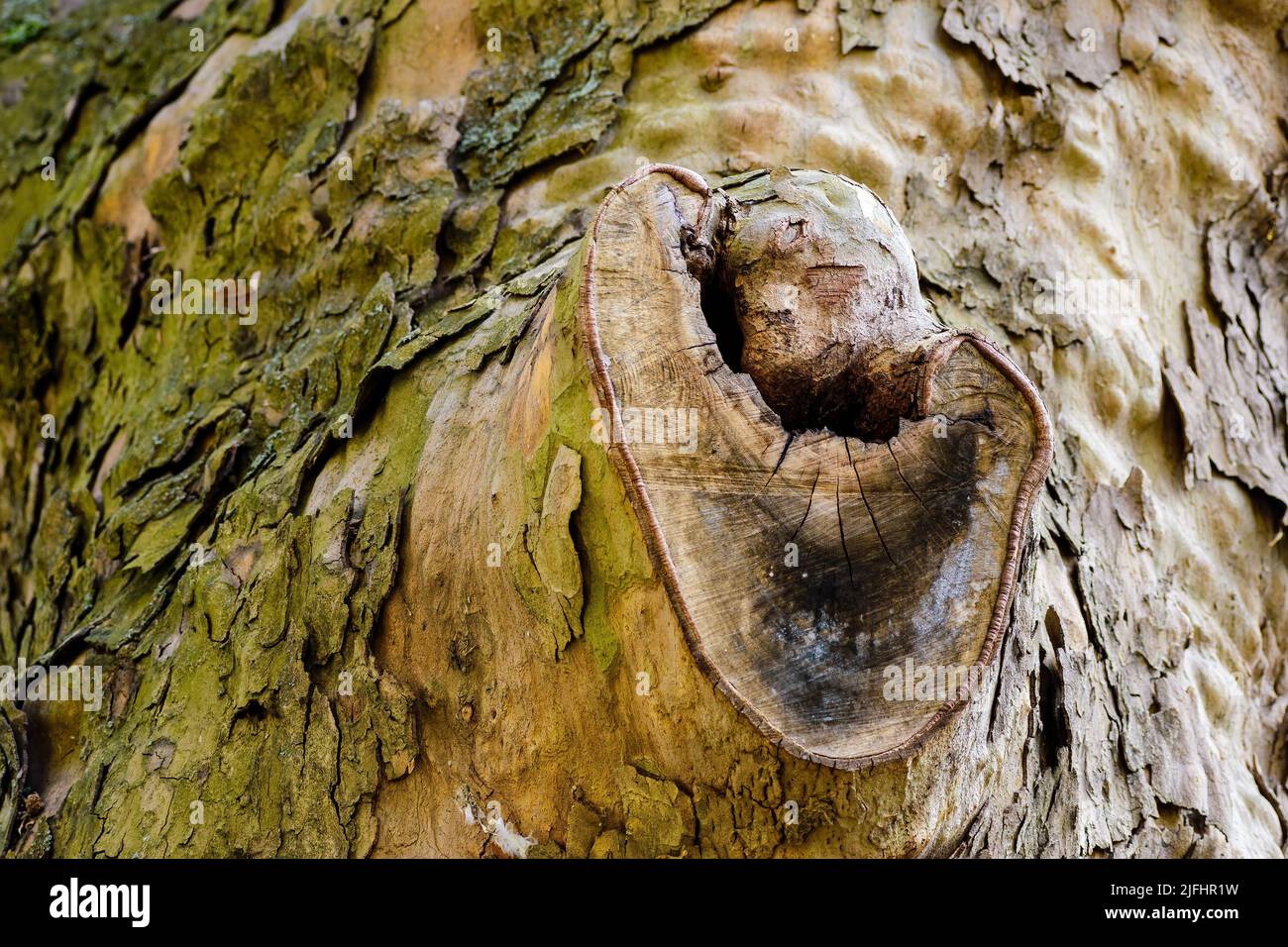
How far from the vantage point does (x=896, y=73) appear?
307 cm

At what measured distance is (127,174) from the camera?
3.68 m

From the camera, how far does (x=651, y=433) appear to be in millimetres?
1841

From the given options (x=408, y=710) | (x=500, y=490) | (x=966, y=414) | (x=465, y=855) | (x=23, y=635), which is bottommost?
(x=23, y=635)

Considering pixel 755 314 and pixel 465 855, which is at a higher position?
pixel 755 314

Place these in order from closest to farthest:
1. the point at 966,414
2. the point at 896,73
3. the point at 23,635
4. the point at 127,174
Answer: the point at 966,414
the point at 896,73
the point at 23,635
the point at 127,174

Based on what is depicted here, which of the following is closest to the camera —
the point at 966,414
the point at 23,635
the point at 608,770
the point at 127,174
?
the point at 966,414

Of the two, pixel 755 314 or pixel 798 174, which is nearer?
pixel 755 314

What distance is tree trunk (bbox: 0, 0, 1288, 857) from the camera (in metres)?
1.87

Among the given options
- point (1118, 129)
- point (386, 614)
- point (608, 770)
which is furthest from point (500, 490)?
point (1118, 129)

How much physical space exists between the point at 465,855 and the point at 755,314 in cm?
105

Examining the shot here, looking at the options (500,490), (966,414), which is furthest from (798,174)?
(500,490)

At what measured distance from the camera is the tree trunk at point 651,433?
1.87m

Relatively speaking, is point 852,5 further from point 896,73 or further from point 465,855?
point 465,855

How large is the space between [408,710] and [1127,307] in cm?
208
